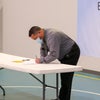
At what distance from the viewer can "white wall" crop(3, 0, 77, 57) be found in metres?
7.99

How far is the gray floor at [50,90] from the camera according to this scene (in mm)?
5566

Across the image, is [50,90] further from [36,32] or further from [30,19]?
[30,19]

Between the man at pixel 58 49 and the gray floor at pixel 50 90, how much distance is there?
0.82 metres

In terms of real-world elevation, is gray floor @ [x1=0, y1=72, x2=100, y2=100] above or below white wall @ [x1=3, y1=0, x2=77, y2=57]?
below

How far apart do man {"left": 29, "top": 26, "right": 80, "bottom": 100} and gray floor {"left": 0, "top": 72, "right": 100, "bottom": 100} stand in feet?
2.70

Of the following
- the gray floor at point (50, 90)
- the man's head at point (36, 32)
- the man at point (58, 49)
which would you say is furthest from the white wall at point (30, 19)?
the man's head at point (36, 32)

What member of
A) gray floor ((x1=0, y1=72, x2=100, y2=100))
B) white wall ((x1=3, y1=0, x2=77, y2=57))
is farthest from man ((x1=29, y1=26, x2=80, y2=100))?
white wall ((x1=3, y1=0, x2=77, y2=57))

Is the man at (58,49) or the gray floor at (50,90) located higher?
the man at (58,49)

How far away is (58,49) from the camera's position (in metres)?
4.47

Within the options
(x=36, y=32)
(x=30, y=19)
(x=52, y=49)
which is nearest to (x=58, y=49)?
(x=52, y=49)

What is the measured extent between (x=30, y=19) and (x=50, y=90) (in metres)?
3.42

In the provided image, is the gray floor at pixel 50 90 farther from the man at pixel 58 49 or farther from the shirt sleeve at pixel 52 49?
the shirt sleeve at pixel 52 49

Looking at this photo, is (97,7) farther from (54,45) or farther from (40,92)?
(54,45)

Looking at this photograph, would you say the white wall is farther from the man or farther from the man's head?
the man's head
